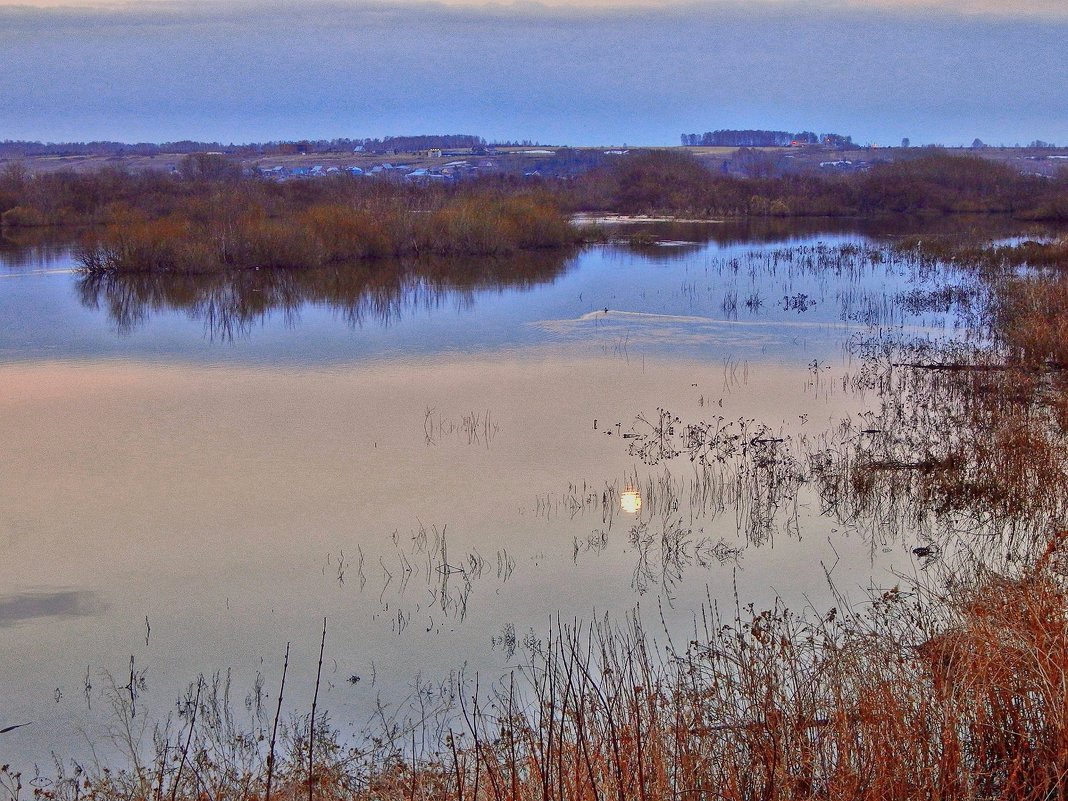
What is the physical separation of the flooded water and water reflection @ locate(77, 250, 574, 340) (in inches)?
18.9

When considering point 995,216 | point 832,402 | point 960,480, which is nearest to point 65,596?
point 960,480

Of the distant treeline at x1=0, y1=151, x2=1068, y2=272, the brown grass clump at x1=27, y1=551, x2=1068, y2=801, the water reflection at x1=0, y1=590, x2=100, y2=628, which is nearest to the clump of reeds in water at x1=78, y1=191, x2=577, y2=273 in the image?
the distant treeline at x1=0, y1=151, x2=1068, y2=272

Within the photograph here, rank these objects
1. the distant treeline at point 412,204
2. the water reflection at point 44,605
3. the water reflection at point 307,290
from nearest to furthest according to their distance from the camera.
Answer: the water reflection at point 44,605, the water reflection at point 307,290, the distant treeline at point 412,204

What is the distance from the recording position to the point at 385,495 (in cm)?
709

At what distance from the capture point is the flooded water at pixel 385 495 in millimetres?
5000

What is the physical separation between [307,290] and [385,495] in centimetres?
1090

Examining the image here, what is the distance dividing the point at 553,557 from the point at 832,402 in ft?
14.0

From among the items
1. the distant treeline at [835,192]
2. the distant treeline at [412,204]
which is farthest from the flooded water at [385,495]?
the distant treeline at [835,192]

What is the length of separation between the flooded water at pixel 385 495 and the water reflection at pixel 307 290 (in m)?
0.48

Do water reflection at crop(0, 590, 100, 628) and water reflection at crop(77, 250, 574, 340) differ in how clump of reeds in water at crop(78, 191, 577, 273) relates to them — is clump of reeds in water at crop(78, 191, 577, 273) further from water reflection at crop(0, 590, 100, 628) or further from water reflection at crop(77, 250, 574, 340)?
water reflection at crop(0, 590, 100, 628)

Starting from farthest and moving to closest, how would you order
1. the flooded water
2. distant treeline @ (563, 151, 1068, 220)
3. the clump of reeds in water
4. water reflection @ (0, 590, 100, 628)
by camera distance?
distant treeline @ (563, 151, 1068, 220)
the clump of reeds in water
water reflection @ (0, 590, 100, 628)
the flooded water

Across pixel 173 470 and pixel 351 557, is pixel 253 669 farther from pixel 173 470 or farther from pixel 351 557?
pixel 173 470

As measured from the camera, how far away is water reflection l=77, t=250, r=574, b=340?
15.1 meters

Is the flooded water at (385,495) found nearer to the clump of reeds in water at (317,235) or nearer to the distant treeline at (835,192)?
the clump of reeds in water at (317,235)
